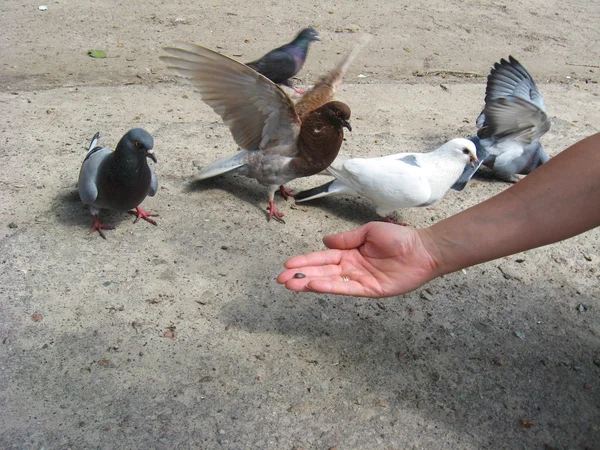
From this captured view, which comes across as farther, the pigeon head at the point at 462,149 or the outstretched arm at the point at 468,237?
the pigeon head at the point at 462,149

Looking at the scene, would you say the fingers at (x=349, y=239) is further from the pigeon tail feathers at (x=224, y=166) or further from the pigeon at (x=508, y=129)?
the pigeon at (x=508, y=129)

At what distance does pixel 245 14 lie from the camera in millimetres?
6355

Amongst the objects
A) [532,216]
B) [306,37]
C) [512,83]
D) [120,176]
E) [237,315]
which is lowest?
[237,315]

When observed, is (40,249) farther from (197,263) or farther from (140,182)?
(197,263)

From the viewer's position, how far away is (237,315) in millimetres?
2654


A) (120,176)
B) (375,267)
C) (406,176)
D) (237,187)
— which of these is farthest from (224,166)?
(375,267)

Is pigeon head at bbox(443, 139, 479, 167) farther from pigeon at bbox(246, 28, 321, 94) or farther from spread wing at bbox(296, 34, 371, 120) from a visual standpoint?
pigeon at bbox(246, 28, 321, 94)

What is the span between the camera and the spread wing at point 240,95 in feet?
9.95

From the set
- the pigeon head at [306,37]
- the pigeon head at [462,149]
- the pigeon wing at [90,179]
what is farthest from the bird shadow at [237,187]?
the pigeon head at [306,37]

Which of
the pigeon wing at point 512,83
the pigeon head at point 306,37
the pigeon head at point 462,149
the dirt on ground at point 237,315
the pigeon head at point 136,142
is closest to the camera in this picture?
the dirt on ground at point 237,315

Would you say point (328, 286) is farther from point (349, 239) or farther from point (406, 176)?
point (406, 176)

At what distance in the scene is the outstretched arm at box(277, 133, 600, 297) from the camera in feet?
6.08

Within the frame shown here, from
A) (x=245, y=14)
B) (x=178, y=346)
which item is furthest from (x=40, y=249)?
(x=245, y=14)

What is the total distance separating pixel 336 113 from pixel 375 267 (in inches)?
53.8
